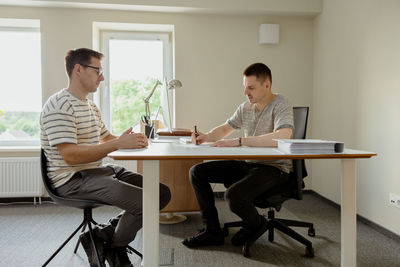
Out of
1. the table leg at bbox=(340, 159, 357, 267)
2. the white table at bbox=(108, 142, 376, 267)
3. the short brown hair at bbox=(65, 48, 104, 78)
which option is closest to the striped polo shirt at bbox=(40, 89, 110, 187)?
the short brown hair at bbox=(65, 48, 104, 78)

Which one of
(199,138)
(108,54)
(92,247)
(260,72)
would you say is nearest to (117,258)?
(92,247)

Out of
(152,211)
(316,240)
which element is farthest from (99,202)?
(316,240)

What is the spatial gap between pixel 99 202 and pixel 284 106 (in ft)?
4.27

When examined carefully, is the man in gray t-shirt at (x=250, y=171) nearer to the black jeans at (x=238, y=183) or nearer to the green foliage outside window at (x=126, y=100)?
the black jeans at (x=238, y=183)

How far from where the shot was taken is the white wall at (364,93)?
2.48 m

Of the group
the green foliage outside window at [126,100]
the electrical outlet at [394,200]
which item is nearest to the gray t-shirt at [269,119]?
the electrical outlet at [394,200]

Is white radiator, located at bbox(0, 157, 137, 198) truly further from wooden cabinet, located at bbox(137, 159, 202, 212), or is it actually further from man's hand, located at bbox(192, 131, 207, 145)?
man's hand, located at bbox(192, 131, 207, 145)

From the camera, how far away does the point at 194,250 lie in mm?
2225

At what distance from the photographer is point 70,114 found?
169 centimetres

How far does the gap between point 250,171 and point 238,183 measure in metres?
0.16

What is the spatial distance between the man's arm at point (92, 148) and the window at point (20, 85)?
2414mm

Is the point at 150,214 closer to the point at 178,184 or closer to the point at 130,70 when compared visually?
the point at 178,184

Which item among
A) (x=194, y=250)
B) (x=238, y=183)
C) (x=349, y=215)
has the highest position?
(x=238, y=183)

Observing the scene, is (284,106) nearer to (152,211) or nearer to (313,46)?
(152,211)
